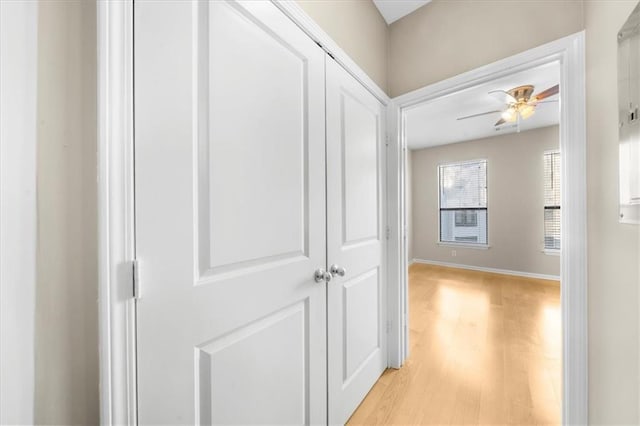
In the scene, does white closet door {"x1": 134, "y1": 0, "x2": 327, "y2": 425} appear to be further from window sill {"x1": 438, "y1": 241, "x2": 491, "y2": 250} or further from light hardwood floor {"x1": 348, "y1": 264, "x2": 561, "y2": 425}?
window sill {"x1": 438, "y1": 241, "x2": 491, "y2": 250}

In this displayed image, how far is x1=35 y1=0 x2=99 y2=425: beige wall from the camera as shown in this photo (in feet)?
1.68

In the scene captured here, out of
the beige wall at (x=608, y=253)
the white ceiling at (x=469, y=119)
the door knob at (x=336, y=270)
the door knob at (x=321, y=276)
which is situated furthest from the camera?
the white ceiling at (x=469, y=119)

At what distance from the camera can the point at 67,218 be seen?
54 centimetres

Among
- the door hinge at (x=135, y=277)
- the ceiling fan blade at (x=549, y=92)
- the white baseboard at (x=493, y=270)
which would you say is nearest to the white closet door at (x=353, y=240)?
the door hinge at (x=135, y=277)

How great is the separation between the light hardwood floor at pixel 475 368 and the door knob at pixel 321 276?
92 centimetres

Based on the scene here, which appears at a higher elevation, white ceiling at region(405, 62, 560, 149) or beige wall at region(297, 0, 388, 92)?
white ceiling at region(405, 62, 560, 149)

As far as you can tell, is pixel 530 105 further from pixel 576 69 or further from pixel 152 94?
pixel 152 94

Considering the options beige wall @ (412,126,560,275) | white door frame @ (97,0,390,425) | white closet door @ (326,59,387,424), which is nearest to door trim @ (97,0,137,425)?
white door frame @ (97,0,390,425)

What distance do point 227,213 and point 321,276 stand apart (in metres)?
0.57

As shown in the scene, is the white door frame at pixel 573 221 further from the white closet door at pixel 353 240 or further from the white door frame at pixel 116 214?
the white door frame at pixel 116 214

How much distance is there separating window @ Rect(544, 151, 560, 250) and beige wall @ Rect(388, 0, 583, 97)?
4.10 m

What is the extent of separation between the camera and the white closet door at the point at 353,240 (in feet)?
4.20

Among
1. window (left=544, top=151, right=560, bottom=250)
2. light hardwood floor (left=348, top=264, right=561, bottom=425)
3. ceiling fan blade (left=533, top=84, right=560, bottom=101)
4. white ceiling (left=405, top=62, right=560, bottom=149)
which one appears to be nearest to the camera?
light hardwood floor (left=348, top=264, right=561, bottom=425)

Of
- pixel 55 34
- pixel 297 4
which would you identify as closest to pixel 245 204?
pixel 55 34
